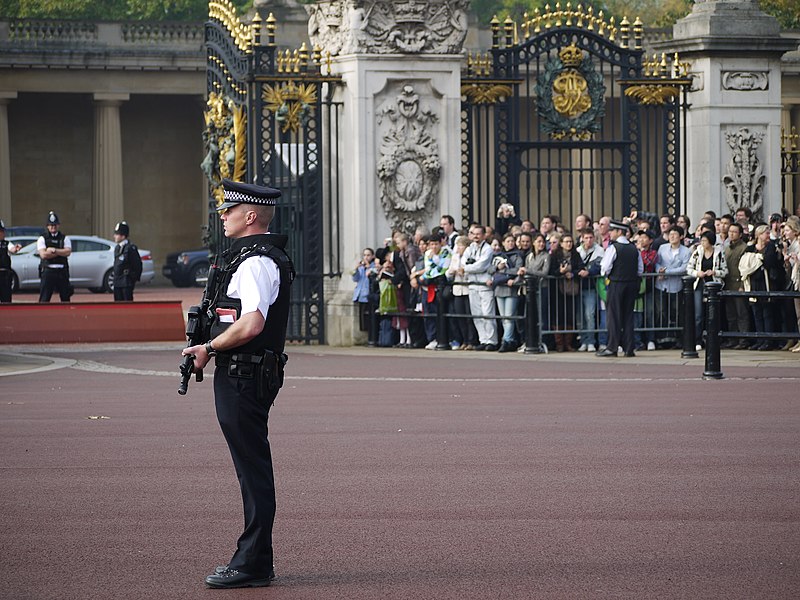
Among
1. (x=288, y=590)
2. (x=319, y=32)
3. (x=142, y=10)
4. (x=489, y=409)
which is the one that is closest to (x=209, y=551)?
(x=288, y=590)

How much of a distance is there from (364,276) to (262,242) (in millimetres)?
14474

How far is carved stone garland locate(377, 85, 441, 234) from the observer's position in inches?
894

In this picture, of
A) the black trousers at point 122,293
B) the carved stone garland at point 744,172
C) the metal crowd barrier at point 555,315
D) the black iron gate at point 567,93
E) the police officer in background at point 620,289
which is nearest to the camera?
the police officer in background at point 620,289

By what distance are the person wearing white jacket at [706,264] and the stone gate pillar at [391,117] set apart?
11.4 ft

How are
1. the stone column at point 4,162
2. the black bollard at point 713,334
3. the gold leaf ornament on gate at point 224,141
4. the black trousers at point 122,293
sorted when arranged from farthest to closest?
1. the stone column at point 4,162
2. the black trousers at point 122,293
3. the gold leaf ornament on gate at point 224,141
4. the black bollard at point 713,334

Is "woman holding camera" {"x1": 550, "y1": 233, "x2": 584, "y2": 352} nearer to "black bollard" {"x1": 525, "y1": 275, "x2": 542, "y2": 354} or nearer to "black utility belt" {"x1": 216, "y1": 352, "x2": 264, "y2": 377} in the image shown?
"black bollard" {"x1": 525, "y1": 275, "x2": 542, "y2": 354}

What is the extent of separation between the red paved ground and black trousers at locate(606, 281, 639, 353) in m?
3.99

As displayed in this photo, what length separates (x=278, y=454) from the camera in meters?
11.9

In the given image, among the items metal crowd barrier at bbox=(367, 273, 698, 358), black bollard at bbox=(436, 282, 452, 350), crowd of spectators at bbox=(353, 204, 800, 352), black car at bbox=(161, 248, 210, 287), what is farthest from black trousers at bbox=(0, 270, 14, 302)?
black car at bbox=(161, 248, 210, 287)

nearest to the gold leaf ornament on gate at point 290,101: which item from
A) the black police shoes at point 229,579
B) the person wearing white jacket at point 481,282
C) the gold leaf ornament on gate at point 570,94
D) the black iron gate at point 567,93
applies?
the black iron gate at point 567,93

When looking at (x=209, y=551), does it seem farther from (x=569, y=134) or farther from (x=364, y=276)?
(x=569, y=134)

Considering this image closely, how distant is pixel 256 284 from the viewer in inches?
309

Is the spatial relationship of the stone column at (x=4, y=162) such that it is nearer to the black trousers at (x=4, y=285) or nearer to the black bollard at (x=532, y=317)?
the black trousers at (x=4, y=285)

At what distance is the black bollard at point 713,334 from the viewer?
17.2 metres
